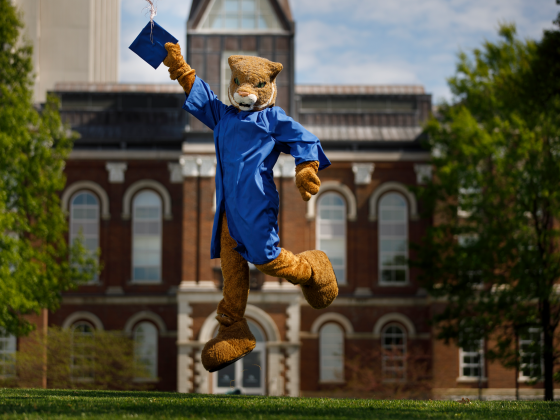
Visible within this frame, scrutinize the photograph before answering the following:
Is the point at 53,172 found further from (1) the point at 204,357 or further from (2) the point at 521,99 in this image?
(1) the point at 204,357

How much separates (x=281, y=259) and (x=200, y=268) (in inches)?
611

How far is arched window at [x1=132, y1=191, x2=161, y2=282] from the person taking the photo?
2475 centimetres

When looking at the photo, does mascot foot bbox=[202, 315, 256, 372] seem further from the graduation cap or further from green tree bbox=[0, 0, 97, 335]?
green tree bbox=[0, 0, 97, 335]

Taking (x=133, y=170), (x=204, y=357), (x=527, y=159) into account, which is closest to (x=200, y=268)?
(x=133, y=170)

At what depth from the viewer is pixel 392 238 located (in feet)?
80.4

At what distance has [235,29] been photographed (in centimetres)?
2366

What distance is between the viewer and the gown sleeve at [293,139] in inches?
298

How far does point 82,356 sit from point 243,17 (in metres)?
11.1

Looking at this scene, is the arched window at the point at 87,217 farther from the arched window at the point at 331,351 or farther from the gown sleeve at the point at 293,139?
the gown sleeve at the point at 293,139

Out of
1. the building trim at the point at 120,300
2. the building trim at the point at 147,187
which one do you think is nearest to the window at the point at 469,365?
the building trim at the point at 120,300

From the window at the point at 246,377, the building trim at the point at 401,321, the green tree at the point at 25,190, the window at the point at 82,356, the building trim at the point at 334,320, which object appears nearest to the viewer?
the green tree at the point at 25,190

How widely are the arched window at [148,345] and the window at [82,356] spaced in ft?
5.08

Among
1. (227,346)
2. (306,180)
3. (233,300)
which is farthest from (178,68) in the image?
(227,346)

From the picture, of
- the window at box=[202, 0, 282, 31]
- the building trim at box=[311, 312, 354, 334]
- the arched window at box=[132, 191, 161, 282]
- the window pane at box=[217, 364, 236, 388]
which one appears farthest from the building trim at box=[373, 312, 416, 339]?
the window at box=[202, 0, 282, 31]
